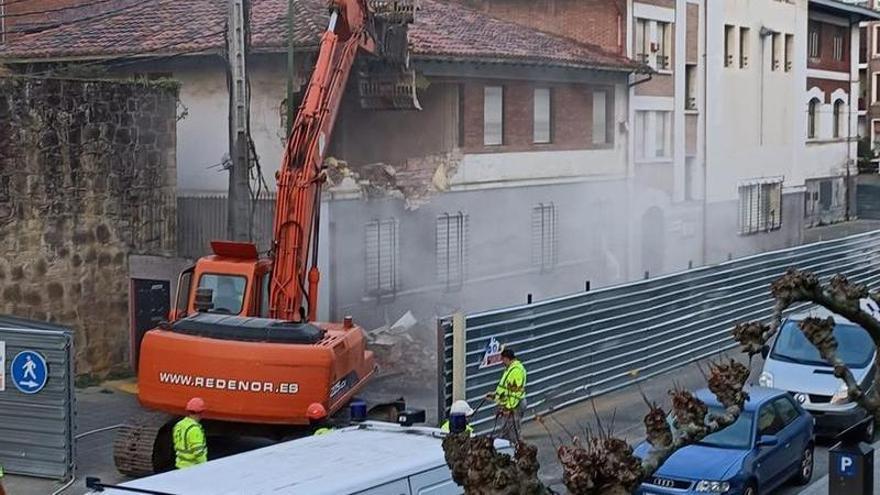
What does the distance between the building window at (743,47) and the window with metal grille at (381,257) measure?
1918 centimetres

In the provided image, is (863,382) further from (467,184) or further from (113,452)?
(467,184)

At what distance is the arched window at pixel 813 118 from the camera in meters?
47.2

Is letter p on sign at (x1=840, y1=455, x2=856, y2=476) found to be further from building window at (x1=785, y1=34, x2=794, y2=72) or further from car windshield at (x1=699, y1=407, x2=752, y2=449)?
building window at (x1=785, y1=34, x2=794, y2=72)

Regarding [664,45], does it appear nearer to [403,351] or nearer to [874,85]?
[403,351]

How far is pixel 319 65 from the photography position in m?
17.7

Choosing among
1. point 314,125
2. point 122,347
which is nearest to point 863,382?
point 314,125

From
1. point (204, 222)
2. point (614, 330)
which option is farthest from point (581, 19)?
point (614, 330)

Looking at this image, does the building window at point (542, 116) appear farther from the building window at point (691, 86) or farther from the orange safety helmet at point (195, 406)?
the orange safety helmet at point (195, 406)

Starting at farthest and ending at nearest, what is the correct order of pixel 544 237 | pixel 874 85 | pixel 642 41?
pixel 874 85 < pixel 642 41 < pixel 544 237

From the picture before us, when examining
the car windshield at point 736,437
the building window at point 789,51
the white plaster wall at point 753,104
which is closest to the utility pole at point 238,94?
the car windshield at point 736,437

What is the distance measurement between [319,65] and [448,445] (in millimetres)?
13068

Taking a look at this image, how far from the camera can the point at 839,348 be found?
1814 cm

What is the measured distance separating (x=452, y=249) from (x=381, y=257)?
2574mm

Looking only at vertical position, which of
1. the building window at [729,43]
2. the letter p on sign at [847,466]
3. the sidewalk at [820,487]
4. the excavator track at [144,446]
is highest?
the building window at [729,43]
